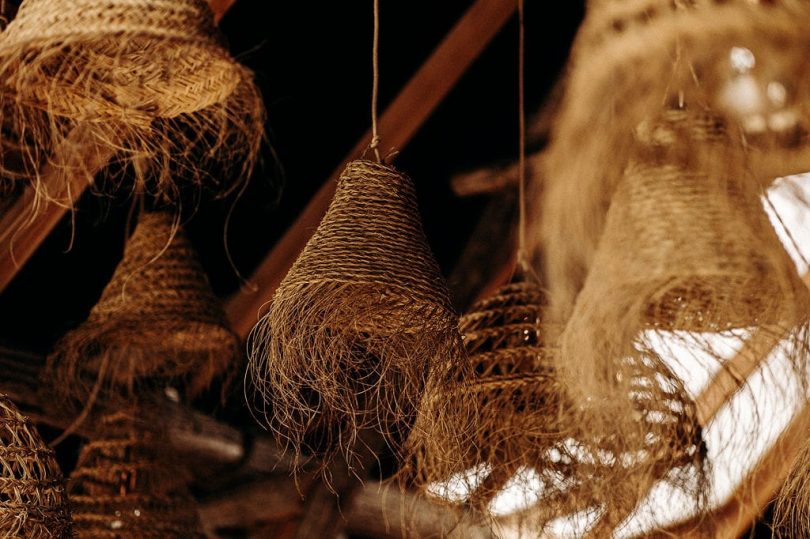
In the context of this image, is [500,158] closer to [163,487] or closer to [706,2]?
[163,487]

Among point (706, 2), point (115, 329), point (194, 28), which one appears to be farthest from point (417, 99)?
point (706, 2)

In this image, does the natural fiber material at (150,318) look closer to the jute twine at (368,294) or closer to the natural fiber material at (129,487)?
the natural fiber material at (129,487)

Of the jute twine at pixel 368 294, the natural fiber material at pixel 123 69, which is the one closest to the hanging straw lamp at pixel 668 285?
the jute twine at pixel 368 294

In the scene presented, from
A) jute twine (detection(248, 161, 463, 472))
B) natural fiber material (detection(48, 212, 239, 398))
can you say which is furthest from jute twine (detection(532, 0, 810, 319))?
natural fiber material (detection(48, 212, 239, 398))

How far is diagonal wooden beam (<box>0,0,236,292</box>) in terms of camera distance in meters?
2.56

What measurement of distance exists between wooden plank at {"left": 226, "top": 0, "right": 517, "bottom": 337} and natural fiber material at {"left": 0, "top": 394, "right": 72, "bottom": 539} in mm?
1459

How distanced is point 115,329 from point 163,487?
0.40 m

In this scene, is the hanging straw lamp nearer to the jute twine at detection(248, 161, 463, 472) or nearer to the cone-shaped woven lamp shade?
the cone-shaped woven lamp shade

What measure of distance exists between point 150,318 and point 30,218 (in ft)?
1.30

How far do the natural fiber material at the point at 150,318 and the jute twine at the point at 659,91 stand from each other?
848 mm

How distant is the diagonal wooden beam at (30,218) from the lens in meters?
2.56

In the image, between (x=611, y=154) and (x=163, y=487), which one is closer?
(x=611, y=154)

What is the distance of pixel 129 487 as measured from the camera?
8.59 feet

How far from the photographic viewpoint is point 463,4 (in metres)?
3.69
